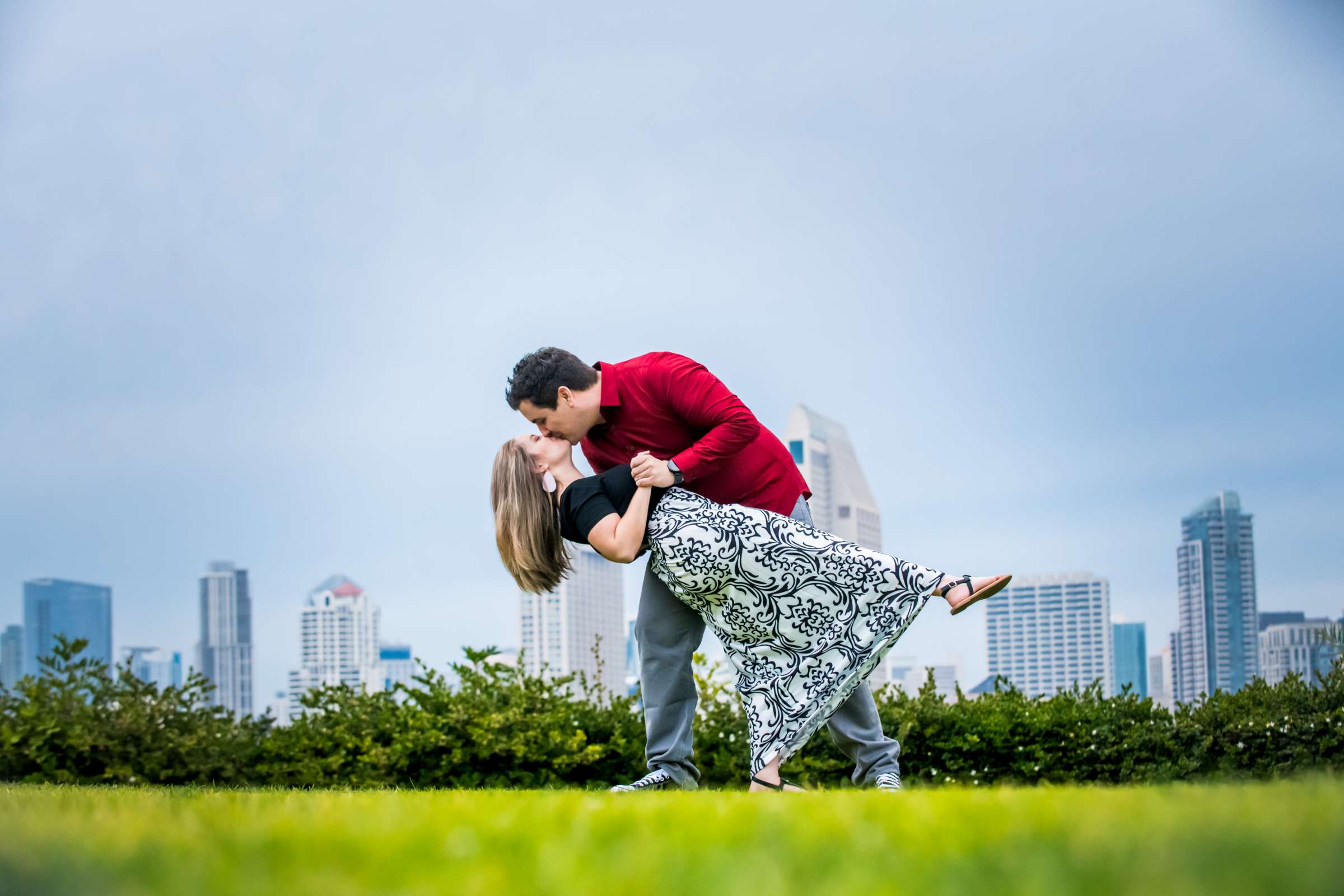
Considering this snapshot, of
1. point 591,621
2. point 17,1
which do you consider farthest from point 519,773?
point 591,621

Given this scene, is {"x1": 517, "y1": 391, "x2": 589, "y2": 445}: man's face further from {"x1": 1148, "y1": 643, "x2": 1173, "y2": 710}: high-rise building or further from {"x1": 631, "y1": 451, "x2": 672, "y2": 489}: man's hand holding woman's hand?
{"x1": 1148, "y1": 643, "x2": 1173, "y2": 710}: high-rise building

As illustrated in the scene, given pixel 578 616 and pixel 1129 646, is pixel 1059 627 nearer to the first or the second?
pixel 1129 646

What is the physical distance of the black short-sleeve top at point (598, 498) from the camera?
446 cm

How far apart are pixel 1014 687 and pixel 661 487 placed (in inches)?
129

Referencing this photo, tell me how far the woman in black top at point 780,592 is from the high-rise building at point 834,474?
68.1 meters

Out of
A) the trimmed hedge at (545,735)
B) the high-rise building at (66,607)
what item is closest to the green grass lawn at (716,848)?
the trimmed hedge at (545,735)

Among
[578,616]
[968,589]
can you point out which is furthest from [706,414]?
[578,616]

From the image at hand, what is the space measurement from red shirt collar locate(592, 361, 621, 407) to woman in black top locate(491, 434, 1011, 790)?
42 centimetres

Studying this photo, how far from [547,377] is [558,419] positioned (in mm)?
191

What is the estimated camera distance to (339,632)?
4424 inches

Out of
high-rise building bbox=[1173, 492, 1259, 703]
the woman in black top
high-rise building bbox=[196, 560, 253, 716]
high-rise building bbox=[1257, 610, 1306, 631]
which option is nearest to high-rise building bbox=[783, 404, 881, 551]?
high-rise building bbox=[1173, 492, 1259, 703]

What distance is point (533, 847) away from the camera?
162 cm

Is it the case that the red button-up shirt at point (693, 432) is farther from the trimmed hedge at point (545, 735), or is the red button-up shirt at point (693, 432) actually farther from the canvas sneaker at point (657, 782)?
the trimmed hedge at point (545, 735)

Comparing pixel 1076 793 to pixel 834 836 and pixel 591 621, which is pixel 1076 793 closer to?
pixel 834 836
